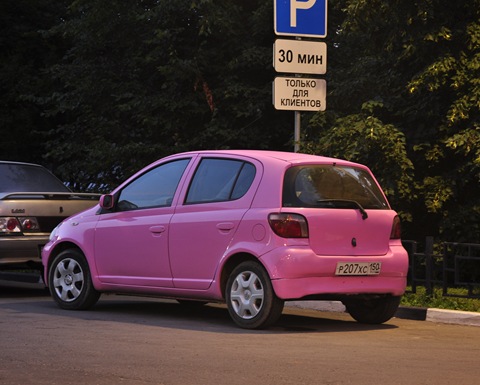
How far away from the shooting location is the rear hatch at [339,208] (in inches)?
417

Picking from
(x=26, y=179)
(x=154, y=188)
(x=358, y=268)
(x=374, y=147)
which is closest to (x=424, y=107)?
(x=374, y=147)

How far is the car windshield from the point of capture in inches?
618

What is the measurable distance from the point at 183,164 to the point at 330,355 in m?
3.51

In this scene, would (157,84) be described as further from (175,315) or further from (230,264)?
(230,264)

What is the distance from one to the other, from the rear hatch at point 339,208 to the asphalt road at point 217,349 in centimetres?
80

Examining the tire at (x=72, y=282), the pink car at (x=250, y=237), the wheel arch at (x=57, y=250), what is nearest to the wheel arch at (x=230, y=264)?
the pink car at (x=250, y=237)

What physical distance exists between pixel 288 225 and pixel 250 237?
15.5 inches

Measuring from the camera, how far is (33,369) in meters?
7.83

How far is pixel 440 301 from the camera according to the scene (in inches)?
514

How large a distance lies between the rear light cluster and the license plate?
197 inches

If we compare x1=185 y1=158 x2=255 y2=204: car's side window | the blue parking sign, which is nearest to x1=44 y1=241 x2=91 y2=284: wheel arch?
x1=185 y1=158 x2=255 y2=204: car's side window

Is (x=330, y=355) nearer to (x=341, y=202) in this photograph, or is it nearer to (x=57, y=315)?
(x=341, y=202)

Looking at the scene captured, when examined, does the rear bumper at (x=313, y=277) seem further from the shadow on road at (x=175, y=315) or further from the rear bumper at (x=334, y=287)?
the shadow on road at (x=175, y=315)

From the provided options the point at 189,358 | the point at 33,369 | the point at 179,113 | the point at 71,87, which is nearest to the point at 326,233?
the point at 189,358
